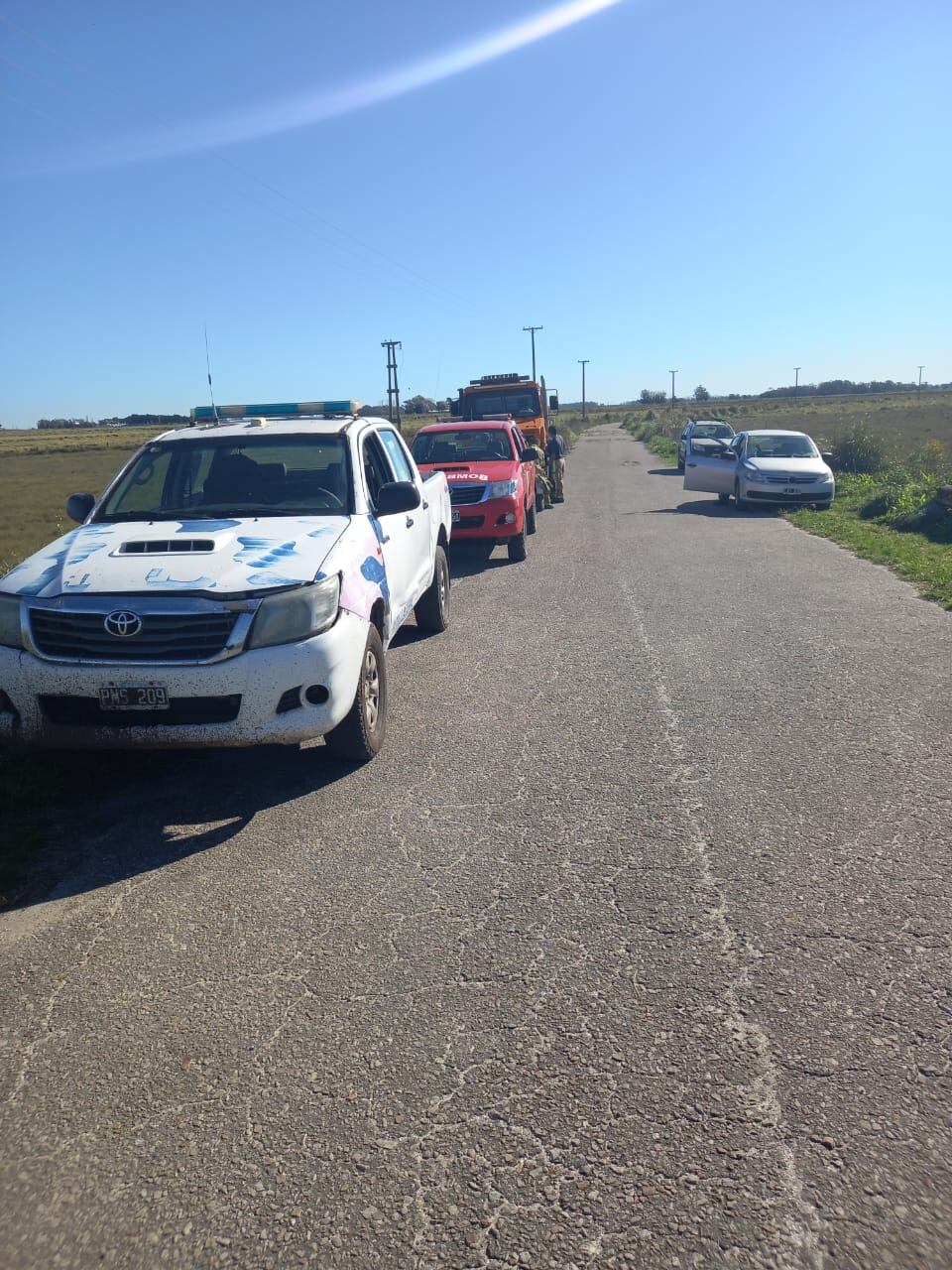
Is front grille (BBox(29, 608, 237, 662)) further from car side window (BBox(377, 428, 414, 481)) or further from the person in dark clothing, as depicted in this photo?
the person in dark clothing

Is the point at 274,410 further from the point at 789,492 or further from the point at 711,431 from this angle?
the point at 711,431

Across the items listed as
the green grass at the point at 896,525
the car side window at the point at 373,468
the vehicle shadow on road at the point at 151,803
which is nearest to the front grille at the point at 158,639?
the vehicle shadow on road at the point at 151,803

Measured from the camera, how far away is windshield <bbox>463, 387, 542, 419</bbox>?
22016 millimetres

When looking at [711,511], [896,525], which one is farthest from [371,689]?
[711,511]

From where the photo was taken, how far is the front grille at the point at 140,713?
4887mm

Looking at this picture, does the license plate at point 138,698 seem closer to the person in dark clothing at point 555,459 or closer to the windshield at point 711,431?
the person in dark clothing at point 555,459

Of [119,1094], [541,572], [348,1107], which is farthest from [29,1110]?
[541,572]

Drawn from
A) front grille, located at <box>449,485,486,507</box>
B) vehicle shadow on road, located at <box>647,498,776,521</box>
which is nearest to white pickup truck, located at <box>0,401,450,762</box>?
front grille, located at <box>449,485,486,507</box>

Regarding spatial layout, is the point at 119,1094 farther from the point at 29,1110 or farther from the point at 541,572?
the point at 541,572

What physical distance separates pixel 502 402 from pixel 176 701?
1816 centimetres

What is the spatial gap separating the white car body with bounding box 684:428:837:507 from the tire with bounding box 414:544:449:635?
460 inches

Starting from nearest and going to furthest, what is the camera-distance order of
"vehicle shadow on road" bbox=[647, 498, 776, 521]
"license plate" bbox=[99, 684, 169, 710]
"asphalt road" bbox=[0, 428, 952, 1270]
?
"asphalt road" bbox=[0, 428, 952, 1270] < "license plate" bbox=[99, 684, 169, 710] < "vehicle shadow on road" bbox=[647, 498, 776, 521]

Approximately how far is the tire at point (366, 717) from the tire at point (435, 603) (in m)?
2.98

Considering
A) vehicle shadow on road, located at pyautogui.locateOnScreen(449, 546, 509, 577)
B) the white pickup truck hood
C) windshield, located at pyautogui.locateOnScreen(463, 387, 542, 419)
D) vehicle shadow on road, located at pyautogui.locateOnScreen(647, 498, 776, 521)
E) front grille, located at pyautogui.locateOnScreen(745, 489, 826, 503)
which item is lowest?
vehicle shadow on road, located at pyautogui.locateOnScreen(647, 498, 776, 521)
